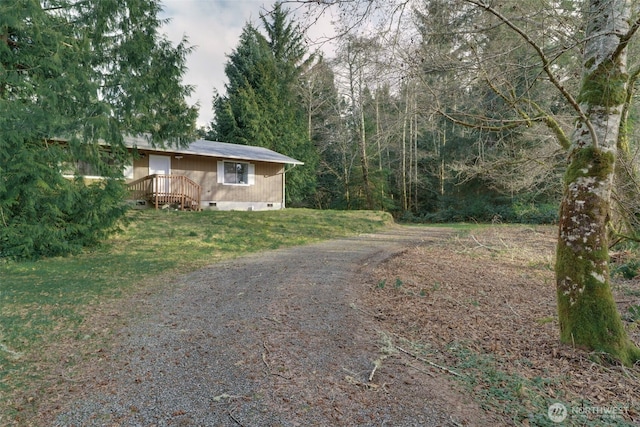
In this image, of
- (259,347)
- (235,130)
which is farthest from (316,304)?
(235,130)

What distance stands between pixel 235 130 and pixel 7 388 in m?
21.8

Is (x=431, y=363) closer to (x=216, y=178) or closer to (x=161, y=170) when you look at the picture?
(x=161, y=170)

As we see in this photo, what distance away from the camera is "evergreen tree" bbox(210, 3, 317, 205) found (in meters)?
Result: 22.9

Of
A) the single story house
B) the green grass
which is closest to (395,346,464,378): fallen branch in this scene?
the green grass

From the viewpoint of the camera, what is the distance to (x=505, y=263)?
788 cm

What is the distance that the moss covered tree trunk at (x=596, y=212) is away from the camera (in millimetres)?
3182

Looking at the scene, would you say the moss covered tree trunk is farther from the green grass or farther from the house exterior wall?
the house exterior wall

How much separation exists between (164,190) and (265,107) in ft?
40.6

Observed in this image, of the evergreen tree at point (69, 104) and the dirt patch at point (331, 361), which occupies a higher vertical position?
the evergreen tree at point (69, 104)

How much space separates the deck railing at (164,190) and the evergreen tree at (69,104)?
18.2 feet

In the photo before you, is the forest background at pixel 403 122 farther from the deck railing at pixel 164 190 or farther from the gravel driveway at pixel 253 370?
the deck railing at pixel 164 190

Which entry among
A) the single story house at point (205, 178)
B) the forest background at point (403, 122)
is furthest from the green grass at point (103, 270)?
the forest background at point (403, 122)

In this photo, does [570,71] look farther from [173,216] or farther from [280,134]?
[280,134]

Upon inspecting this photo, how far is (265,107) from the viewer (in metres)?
24.0
